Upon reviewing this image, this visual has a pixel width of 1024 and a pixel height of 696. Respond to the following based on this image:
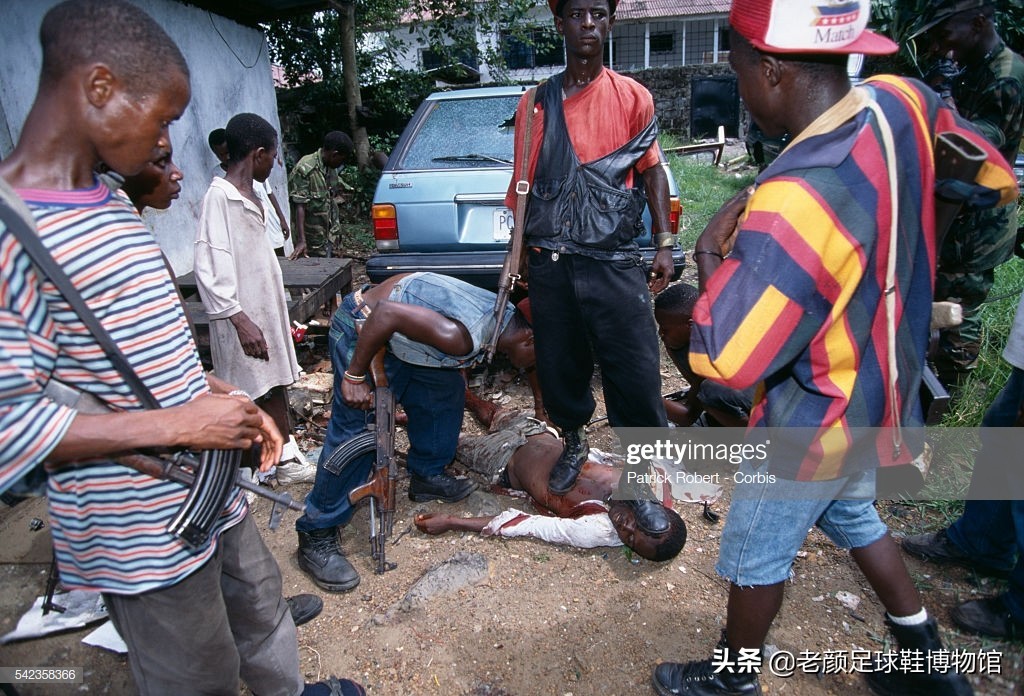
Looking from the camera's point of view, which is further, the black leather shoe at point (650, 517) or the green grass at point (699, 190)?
the green grass at point (699, 190)

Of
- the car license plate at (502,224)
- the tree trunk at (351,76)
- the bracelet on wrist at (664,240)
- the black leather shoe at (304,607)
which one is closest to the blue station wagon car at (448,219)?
the car license plate at (502,224)

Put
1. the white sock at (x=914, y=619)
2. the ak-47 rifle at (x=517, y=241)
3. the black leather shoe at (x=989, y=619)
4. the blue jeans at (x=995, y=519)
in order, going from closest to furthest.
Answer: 1. the white sock at (x=914, y=619)
2. the black leather shoe at (x=989, y=619)
3. the blue jeans at (x=995, y=519)
4. the ak-47 rifle at (x=517, y=241)

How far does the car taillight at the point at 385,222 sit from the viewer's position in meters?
4.07

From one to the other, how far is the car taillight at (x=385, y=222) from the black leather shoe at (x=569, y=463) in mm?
1925

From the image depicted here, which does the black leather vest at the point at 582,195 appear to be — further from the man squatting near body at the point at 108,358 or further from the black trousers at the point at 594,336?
the man squatting near body at the point at 108,358

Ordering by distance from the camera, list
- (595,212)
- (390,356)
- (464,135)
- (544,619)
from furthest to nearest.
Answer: (464,135), (390,356), (595,212), (544,619)

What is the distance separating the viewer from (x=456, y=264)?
3.96 m

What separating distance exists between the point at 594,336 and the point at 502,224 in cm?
156

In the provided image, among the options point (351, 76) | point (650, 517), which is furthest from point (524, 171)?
point (351, 76)

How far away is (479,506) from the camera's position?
3.12 m

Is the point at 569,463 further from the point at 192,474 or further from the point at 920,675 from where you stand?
the point at 192,474

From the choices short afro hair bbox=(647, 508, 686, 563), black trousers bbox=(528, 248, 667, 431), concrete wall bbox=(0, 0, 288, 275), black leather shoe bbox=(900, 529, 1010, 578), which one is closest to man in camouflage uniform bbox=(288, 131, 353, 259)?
concrete wall bbox=(0, 0, 288, 275)

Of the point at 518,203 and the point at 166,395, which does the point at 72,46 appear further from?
the point at 518,203

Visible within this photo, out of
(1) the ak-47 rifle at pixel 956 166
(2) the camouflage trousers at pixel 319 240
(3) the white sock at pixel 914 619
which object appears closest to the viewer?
(1) the ak-47 rifle at pixel 956 166
